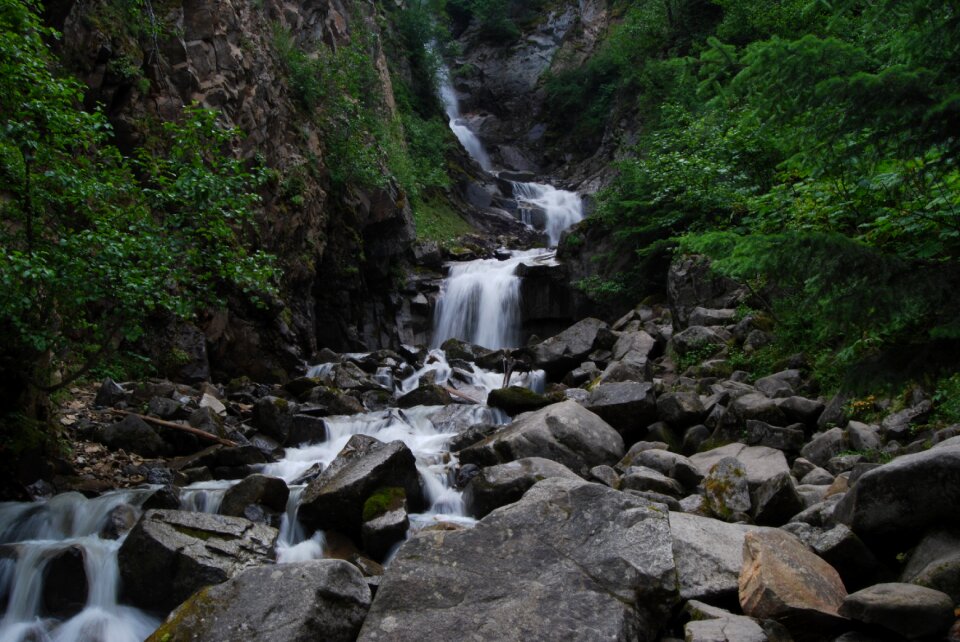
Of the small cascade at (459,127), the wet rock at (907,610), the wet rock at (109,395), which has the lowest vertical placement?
the wet rock at (109,395)

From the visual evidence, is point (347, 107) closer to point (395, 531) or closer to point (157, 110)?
point (157, 110)

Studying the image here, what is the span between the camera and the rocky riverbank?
4074mm

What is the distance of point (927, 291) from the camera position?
3.31m

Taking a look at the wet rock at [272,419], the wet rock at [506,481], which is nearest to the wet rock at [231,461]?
the wet rock at [272,419]

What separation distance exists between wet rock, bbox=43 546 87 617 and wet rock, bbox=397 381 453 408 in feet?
26.6

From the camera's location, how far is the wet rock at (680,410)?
389 inches

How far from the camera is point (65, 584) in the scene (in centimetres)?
595

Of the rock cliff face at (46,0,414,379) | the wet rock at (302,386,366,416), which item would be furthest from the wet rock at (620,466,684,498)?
the wet rock at (302,386,366,416)

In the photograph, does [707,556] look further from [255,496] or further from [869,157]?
[255,496]

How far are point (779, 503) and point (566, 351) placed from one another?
10.0m

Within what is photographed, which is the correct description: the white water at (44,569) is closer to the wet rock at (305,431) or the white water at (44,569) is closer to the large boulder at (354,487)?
the large boulder at (354,487)

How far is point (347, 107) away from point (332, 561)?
18.0 m

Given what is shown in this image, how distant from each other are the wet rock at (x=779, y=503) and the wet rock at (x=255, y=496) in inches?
216

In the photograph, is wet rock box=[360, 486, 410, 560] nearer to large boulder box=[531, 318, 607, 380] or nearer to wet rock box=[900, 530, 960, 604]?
wet rock box=[900, 530, 960, 604]
